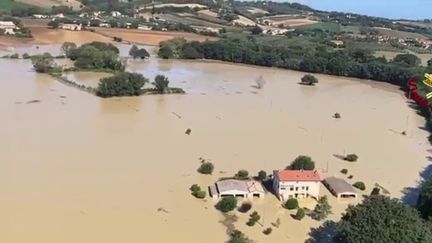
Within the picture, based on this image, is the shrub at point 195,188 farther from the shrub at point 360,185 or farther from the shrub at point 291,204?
the shrub at point 360,185

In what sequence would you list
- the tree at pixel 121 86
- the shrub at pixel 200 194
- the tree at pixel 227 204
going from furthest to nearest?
the tree at pixel 121 86 → the shrub at pixel 200 194 → the tree at pixel 227 204

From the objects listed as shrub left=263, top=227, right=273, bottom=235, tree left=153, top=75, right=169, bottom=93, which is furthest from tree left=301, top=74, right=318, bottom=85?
shrub left=263, top=227, right=273, bottom=235

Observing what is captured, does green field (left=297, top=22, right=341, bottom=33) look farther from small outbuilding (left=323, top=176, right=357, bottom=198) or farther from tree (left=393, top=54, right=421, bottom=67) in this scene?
small outbuilding (left=323, top=176, right=357, bottom=198)

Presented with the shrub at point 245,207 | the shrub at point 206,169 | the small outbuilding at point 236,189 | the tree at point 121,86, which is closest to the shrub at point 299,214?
the shrub at point 245,207

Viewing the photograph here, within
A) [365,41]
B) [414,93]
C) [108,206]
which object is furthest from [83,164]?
[365,41]

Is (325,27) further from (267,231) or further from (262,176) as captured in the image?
(267,231)

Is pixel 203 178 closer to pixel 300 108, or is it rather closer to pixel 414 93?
pixel 300 108
